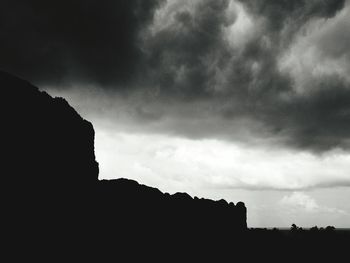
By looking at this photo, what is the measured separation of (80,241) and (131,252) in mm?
11111

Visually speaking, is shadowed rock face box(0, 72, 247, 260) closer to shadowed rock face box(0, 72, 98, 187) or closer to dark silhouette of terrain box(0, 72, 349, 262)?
shadowed rock face box(0, 72, 98, 187)

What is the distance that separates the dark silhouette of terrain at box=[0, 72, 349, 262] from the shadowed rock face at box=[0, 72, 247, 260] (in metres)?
0.10

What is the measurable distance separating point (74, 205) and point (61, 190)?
3515 millimetres

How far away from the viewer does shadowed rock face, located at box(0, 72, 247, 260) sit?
33.3 meters

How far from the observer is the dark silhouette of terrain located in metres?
33.3

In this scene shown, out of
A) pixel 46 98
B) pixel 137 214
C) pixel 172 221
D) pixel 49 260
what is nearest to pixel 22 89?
pixel 46 98

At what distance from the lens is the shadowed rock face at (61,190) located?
1312 inches

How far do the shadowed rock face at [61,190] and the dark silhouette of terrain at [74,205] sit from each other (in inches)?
4.1

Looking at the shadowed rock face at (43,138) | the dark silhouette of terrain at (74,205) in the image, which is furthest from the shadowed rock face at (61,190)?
the dark silhouette of terrain at (74,205)

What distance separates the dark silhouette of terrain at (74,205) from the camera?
1313 inches

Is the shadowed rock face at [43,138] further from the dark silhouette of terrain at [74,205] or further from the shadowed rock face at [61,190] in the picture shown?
the dark silhouette of terrain at [74,205]

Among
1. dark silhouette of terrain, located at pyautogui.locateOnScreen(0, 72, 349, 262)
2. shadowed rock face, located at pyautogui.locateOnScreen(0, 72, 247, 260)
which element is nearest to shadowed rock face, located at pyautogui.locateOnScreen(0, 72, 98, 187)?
shadowed rock face, located at pyautogui.locateOnScreen(0, 72, 247, 260)

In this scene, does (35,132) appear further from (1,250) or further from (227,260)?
(227,260)

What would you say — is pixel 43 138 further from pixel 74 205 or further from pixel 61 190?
pixel 74 205
